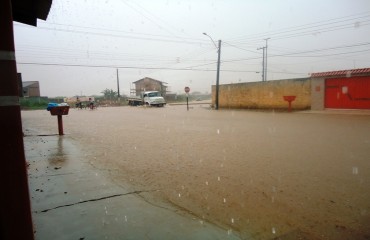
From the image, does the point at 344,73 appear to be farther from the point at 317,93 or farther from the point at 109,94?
the point at 109,94

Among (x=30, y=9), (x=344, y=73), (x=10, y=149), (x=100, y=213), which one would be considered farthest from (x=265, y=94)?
(x=10, y=149)

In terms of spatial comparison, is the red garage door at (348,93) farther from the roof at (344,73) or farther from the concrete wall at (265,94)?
the concrete wall at (265,94)

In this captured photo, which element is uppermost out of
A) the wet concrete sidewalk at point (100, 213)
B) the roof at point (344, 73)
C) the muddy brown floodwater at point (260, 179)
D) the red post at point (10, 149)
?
the roof at point (344, 73)

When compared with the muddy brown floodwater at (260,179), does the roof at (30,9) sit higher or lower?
higher

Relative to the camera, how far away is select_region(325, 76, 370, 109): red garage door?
64.1 feet

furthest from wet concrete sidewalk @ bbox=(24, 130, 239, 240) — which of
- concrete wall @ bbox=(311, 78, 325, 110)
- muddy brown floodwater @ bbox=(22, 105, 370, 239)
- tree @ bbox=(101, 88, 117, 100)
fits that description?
tree @ bbox=(101, 88, 117, 100)

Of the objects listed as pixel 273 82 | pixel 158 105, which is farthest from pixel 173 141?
pixel 158 105

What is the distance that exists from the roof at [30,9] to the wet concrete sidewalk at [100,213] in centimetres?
281

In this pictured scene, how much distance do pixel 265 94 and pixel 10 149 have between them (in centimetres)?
2665

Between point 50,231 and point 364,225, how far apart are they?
11.1 feet

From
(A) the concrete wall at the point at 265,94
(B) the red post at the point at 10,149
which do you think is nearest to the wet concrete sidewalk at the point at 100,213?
(B) the red post at the point at 10,149

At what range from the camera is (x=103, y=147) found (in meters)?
8.21

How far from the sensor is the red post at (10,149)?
153cm

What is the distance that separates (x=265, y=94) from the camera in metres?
26.7
